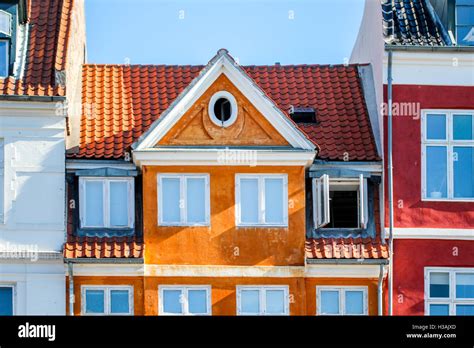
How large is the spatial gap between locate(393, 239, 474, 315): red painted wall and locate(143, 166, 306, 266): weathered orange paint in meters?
2.25

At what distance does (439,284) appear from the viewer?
39.8 metres

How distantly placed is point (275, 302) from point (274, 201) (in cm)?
232

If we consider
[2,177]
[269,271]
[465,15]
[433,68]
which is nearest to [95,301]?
[2,177]

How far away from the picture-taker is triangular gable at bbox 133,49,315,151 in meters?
39.7

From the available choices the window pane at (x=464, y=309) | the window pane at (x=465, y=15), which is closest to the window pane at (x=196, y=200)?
the window pane at (x=464, y=309)

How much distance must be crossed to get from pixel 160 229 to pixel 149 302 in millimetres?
1680

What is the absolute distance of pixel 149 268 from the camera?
39312mm

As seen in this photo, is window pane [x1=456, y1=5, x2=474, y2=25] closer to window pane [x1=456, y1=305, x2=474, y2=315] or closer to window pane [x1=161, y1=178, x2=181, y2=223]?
window pane [x1=456, y1=305, x2=474, y2=315]

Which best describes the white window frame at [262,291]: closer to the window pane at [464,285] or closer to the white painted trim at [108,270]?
the white painted trim at [108,270]

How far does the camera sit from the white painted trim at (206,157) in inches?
1560

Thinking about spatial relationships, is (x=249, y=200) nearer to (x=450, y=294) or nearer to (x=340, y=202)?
(x=340, y=202)
